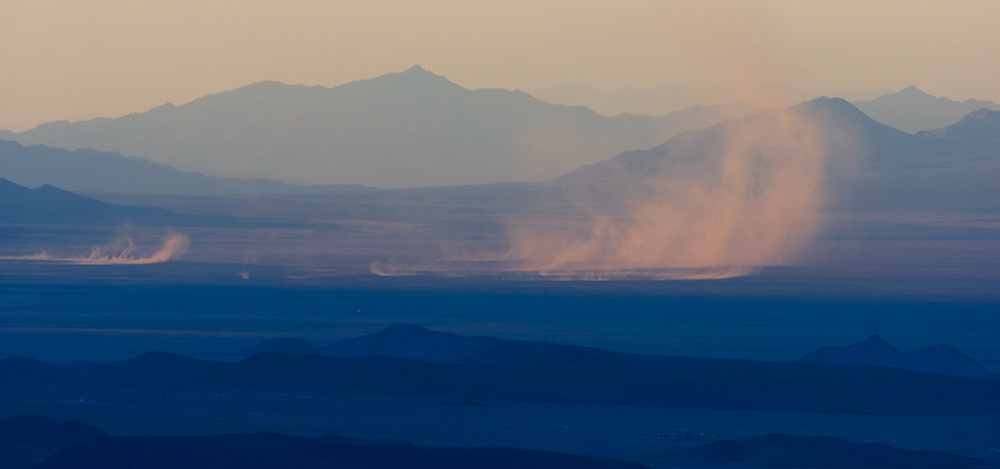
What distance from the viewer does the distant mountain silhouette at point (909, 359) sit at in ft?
310

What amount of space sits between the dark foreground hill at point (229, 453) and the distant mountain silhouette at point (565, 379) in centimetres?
3047

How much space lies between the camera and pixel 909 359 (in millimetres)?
96562

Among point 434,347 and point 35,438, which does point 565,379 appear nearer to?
point 434,347

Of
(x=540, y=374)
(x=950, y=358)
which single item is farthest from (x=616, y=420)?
(x=950, y=358)

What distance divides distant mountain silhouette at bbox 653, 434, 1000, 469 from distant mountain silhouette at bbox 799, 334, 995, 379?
101ft

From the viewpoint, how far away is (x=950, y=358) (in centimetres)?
9619

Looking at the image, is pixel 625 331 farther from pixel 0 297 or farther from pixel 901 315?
pixel 0 297

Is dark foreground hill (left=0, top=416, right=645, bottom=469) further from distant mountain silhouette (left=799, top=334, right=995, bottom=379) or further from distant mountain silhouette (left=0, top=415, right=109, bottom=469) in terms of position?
distant mountain silhouette (left=799, top=334, right=995, bottom=379)

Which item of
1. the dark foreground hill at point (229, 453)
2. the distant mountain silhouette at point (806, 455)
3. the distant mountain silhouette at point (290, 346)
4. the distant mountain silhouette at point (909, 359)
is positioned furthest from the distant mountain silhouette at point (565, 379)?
the dark foreground hill at point (229, 453)

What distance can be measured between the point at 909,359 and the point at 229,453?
5828cm

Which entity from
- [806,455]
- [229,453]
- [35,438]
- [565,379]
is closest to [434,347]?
[565,379]

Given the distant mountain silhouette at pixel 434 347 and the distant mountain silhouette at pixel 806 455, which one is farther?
the distant mountain silhouette at pixel 434 347

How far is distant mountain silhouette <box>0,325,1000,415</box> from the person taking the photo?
→ 84.5m

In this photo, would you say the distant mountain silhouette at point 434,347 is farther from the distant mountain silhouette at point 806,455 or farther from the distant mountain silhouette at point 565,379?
the distant mountain silhouette at point 806,455
